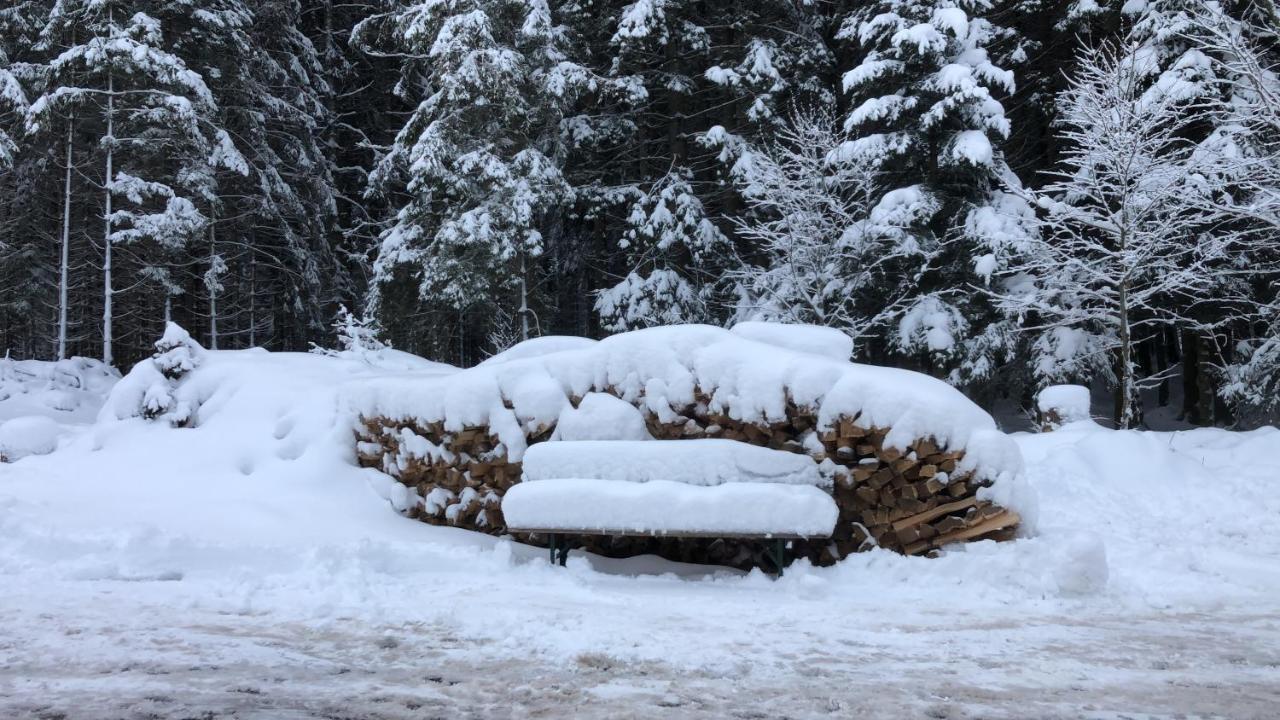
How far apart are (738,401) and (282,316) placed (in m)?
21.1

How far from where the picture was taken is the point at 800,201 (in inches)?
639

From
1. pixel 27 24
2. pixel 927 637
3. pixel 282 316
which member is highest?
pixel 27 24

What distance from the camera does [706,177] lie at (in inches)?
869

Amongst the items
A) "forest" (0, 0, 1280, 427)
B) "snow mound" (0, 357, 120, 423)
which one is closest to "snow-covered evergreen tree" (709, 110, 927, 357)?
"forest" (0, 0, 1280, 427)

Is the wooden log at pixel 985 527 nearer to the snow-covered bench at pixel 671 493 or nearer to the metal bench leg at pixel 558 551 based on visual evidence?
the snow-covered bench at pixel 671 493

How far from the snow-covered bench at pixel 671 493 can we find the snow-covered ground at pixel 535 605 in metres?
0.39

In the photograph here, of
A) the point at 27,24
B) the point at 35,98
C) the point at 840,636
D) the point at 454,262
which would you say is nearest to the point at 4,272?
the point at 35,98

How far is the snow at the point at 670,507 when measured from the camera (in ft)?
19.2

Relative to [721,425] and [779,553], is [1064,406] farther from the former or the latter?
[779,553]

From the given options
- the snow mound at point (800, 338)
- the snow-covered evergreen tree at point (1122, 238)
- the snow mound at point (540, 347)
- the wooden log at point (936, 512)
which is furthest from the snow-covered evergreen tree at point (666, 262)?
the wooden log at point (936, 512)

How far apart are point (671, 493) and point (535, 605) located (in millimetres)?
1357

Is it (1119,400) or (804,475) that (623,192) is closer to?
(1119,400)

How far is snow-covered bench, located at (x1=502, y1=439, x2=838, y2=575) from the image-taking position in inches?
231

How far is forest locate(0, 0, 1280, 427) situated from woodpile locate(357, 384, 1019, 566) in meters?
6.87
